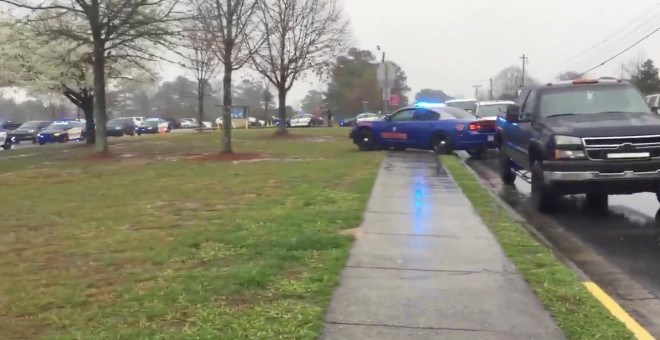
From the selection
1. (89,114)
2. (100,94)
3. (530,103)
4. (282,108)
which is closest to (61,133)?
(89,114)

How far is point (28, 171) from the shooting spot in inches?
710

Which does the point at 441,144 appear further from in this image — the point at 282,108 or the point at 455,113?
the point at 282,108

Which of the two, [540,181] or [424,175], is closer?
[540,181]

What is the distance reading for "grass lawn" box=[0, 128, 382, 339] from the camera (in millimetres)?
4664

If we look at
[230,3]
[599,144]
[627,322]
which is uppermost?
[230,3]

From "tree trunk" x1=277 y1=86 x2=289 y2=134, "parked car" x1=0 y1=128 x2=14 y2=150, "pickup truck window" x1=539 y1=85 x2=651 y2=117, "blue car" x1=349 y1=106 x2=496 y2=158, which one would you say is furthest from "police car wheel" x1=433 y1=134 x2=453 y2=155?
"parked car" x1=0 y1=128 x2=14 y2=150

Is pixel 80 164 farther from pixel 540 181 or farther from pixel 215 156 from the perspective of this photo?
pixel 540 181

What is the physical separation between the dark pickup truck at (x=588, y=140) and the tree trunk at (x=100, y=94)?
13539 mm

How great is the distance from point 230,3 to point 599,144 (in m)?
12.8

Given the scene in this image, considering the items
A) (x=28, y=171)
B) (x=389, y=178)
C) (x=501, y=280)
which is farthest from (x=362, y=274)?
(x=28, y=171)

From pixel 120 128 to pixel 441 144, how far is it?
31.5 metres

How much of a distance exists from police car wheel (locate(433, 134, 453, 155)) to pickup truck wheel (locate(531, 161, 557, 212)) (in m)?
9.01

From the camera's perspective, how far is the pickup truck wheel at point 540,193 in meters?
9.52

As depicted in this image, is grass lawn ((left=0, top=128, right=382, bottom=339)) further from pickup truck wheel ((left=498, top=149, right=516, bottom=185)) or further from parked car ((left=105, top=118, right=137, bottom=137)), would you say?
parked car ((left=105, top=118, right=137, bottom=137))
